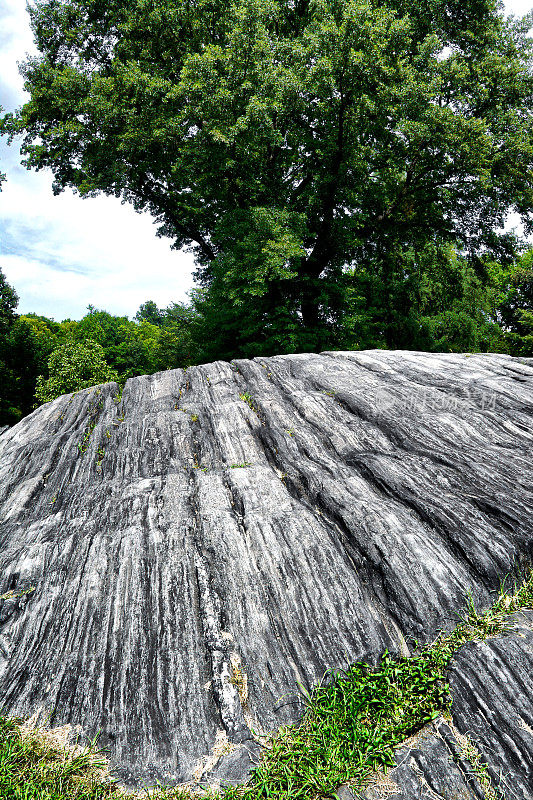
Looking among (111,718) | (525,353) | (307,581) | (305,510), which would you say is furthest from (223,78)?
(525,353)

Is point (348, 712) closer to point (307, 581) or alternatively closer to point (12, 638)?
point (307, 581)

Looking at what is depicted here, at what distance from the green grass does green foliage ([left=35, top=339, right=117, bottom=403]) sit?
13.2m

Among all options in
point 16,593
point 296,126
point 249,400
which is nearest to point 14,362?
point 296,126

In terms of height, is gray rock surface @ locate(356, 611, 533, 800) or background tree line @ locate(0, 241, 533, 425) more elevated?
background tree line @ locate(0, 241, 533, 425)

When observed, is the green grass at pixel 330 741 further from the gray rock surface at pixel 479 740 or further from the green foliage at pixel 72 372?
the green foliage at pixel 72 372

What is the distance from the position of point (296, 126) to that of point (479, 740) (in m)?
15.4

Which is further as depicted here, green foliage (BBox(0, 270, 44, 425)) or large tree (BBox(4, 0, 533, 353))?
green foliage (BBox(0, 270, 44, 425))

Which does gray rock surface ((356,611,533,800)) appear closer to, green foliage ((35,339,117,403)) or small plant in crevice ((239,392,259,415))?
small plant in crevice ((239,392,259,415))

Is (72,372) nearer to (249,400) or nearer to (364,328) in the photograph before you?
(249,400)

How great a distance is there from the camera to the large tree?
11.2 m

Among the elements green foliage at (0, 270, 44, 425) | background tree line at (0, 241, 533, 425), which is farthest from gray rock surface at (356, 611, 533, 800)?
green foliage at (0, 270, 44, 425)

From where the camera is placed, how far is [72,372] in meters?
15.0

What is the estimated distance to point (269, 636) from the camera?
3.51m

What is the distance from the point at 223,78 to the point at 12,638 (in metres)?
13.5
